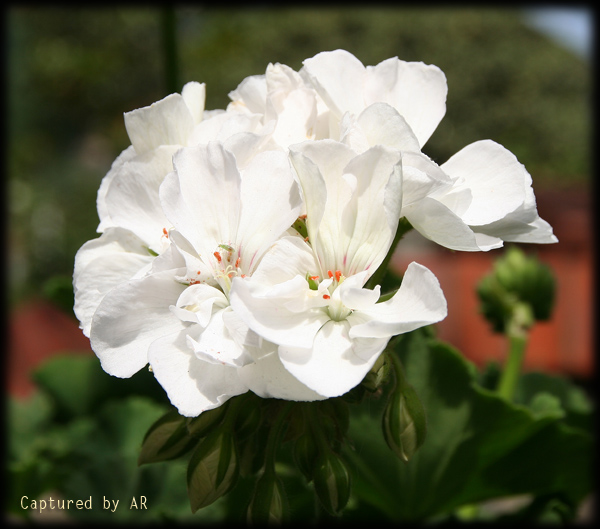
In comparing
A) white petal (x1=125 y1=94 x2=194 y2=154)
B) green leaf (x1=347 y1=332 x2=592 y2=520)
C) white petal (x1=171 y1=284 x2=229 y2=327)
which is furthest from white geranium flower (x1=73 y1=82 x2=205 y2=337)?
green leaf (x1=347 y1=332 x2=592 y2=520)

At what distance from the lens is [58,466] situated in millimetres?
1402

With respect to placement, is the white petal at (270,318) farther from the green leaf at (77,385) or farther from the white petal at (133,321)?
the green leaf at (77,385)

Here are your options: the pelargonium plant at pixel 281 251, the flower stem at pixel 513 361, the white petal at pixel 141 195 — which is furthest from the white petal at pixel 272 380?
the flower stem at pixel 513 361

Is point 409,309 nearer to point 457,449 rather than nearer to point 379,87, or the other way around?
point 379,87

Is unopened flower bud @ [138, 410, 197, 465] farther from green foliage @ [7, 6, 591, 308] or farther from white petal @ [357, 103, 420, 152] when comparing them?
green foliage @ [7, 6, 591, 308]

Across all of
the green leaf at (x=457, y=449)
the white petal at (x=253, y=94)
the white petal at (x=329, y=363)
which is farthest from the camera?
the green leaf at (x=457, y=449)

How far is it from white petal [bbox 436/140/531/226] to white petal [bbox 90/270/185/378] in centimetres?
Answer: 30

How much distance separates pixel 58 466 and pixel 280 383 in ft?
3.10

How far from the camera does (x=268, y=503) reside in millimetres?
769

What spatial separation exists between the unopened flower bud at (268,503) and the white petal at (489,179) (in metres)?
0.36

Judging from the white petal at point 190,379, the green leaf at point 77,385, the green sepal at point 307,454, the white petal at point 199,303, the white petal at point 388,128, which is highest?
the white petal at point 388,128

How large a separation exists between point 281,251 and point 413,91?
0.90 feet

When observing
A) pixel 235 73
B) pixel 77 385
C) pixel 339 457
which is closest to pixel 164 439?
pixel 339 457

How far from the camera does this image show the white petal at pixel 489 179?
73 cm
